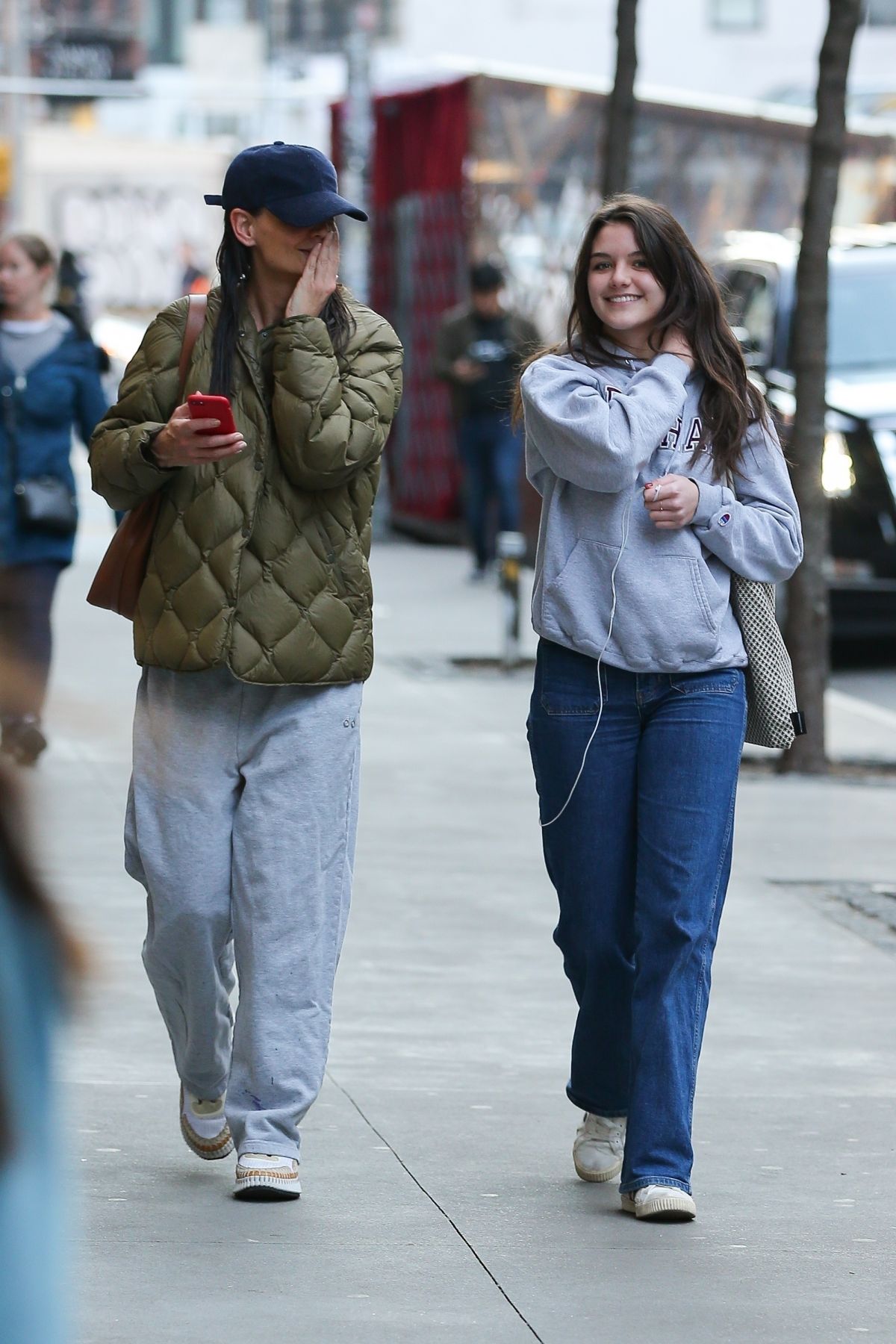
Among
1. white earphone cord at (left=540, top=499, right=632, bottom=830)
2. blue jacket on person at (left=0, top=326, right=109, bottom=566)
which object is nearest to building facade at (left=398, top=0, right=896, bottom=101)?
blue jacket on person at (left=0, top=326, right=109, bottom=566)

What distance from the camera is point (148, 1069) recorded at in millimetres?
5828

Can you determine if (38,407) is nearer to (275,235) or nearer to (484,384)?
(275,235)

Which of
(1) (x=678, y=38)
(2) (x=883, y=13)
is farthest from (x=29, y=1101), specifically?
(2) (x=883, y=13)

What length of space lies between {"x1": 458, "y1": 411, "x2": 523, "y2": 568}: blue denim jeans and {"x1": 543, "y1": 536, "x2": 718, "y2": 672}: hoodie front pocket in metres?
12.1

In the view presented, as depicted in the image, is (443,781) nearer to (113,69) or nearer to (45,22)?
(113,69)

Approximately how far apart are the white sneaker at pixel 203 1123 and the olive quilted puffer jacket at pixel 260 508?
2.87 feet

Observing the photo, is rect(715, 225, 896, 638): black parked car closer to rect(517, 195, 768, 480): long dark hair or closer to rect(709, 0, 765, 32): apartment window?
rect(517, 195, 768, 480): long dark hair

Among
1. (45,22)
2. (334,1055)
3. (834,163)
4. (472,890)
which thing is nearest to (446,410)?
(834,163)

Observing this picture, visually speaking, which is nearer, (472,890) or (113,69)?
(472,890)

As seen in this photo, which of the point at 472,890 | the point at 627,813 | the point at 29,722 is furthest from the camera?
the point at 472,890

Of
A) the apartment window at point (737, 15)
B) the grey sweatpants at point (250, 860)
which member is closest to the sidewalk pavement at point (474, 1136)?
the grey sweatpants at point (250, 860)

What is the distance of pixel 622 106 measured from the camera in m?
13.3

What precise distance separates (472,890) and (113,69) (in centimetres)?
4937

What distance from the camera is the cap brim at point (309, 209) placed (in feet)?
15.5
